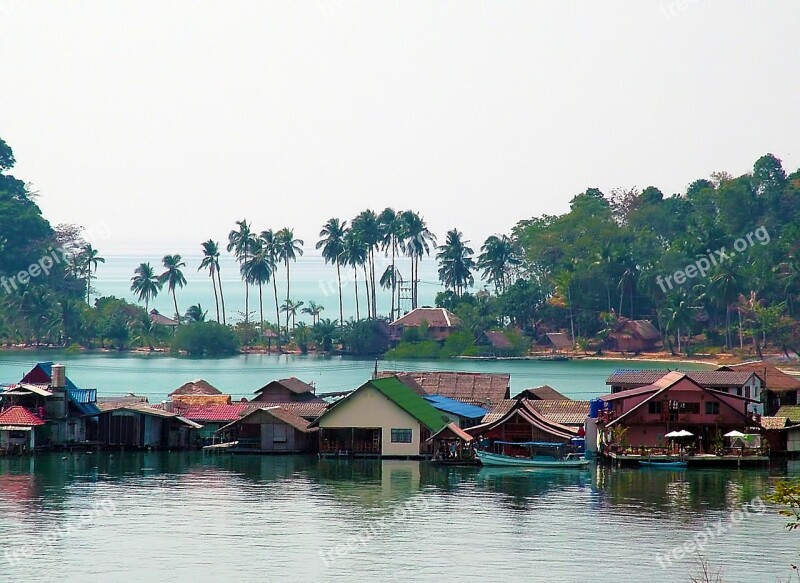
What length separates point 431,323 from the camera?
15900 cm

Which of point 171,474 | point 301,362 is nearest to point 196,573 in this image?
point 171,474

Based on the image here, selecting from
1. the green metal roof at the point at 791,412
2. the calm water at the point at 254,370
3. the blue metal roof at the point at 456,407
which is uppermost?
the calm water at the point at 254,370

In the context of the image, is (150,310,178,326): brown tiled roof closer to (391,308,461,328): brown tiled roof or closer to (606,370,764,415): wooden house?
(391,308,461,328): brown tiled roof

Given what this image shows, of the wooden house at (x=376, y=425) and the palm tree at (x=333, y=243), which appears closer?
the wooden house at (x=376, y=425)

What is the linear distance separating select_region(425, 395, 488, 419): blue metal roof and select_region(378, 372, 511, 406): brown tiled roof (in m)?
1.36

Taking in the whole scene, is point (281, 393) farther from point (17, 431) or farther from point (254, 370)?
point (254, 370)

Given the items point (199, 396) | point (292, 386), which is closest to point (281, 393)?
point (292, 386)

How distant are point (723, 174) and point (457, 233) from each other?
1434 inches

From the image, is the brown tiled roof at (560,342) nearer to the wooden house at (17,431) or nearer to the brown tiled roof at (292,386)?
the brown tiled roof at (292,386)

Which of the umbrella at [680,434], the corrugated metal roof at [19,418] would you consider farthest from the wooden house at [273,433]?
the umbrella at [680,434]

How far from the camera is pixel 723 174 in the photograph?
181m

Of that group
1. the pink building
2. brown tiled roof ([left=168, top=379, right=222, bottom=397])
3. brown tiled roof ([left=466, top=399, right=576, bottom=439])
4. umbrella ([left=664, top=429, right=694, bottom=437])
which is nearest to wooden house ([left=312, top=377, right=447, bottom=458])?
brown tiled roof ([left=466, top=399, right=576, bottom=439])

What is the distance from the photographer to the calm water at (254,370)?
110m

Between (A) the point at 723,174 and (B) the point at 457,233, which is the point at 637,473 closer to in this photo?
(B) the point at 457,233
